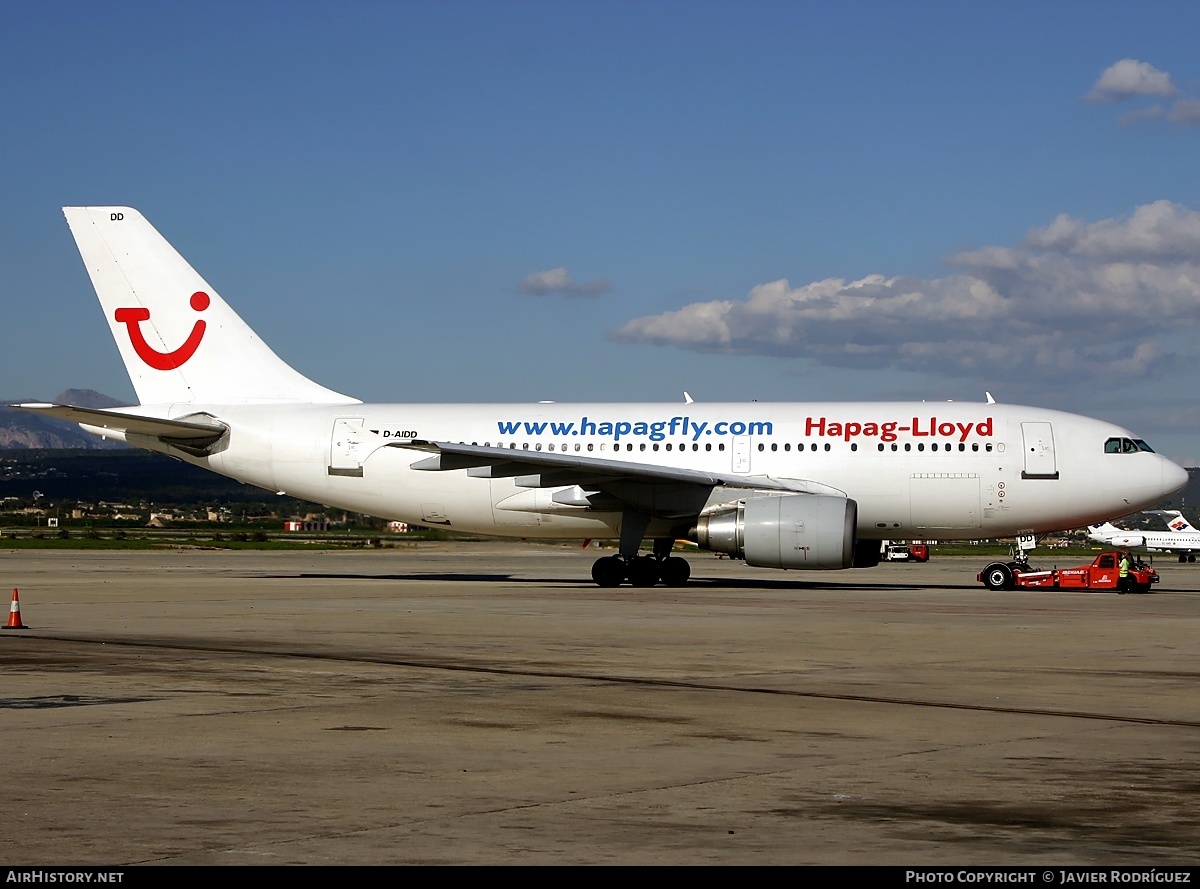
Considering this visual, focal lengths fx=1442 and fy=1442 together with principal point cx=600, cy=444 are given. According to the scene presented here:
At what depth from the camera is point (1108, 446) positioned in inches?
1219

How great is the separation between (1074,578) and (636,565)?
387 inches

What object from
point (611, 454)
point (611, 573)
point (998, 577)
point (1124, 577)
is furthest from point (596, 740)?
point (1124, 577)

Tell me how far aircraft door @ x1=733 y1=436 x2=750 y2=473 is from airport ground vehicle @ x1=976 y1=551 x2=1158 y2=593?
5.89 m

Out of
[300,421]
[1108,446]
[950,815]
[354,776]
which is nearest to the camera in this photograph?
[950,815]

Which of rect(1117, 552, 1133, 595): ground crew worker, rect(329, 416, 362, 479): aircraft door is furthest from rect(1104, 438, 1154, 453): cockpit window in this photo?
rect(329, 416, 362, 479): aircraft door

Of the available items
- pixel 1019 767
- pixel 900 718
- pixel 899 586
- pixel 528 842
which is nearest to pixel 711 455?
pixel 899 586

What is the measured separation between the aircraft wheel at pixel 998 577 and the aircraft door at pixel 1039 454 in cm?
264

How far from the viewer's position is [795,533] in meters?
28.4

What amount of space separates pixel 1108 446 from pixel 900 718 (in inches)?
853

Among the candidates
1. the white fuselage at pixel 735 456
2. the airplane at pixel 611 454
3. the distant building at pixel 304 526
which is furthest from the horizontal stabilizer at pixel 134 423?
the distant building at pixel 304 526

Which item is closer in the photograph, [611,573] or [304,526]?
[611,573]

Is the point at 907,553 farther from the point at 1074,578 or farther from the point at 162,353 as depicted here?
the point at 162,353

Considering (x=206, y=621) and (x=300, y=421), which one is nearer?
(x=206, y=621)
